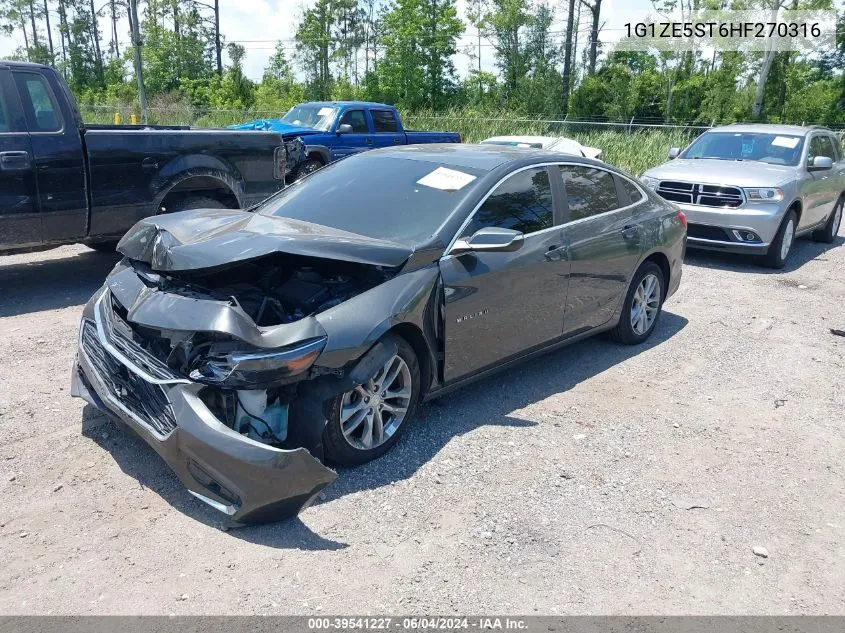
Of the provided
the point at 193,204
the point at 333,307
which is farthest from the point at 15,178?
the point at 333,307

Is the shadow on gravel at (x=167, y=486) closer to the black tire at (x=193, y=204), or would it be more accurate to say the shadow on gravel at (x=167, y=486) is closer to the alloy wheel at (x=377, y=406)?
the alloy wheel at (x=377, y=406)

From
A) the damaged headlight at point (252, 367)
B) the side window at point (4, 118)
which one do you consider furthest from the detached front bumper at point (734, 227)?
the side window at point (4, 118)

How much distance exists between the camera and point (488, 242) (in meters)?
4.39

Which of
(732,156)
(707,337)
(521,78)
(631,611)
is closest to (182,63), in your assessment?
(521,78)

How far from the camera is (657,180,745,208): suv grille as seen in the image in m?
9.55

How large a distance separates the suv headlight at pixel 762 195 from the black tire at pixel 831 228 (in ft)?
9.42

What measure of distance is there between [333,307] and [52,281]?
5179 mm

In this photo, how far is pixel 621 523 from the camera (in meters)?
3.70

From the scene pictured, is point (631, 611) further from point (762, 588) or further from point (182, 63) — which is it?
point (182, 63)

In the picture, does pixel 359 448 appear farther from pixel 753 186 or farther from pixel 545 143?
pixel 545 143

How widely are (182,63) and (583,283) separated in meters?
45.6

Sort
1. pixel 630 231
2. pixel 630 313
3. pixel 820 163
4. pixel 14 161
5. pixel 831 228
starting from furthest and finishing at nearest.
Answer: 1. pixel 831 228
2. pixel 820 163
3. pixel 14 161
4. pixel 630 313
5. pixel 630 231

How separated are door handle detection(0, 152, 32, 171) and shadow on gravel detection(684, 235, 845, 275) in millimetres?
8015

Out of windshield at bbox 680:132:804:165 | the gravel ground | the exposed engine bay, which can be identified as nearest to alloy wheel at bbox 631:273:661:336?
the gravel ground
